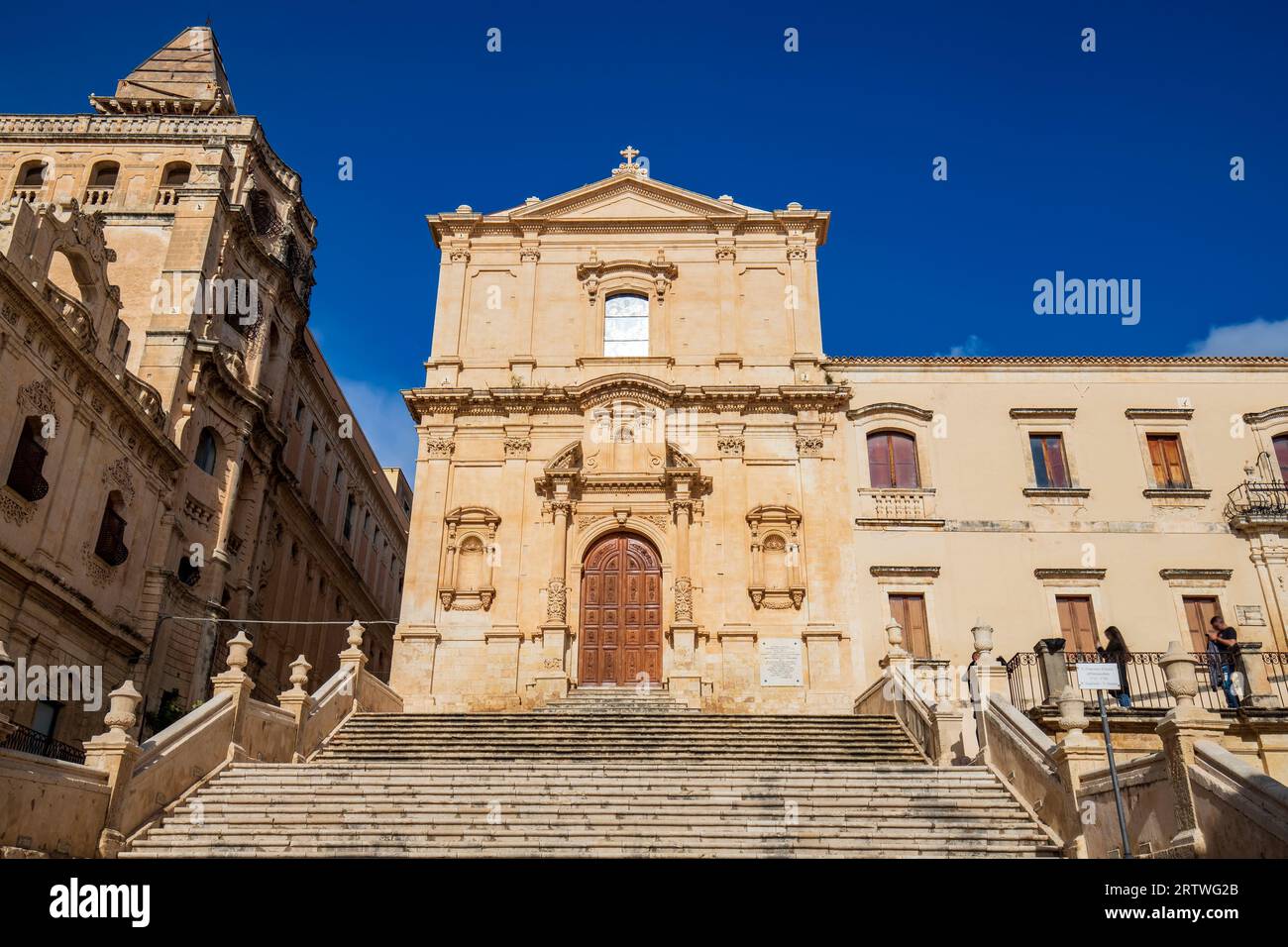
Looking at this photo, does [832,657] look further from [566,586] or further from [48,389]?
[48,389]

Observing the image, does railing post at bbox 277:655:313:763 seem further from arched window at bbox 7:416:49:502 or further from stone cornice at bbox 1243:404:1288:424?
stone cornice at bbox 1243:404:1288:424

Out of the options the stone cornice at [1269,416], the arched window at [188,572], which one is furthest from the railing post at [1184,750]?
the arched window at [188,572]

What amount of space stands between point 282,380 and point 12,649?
48.0 ft

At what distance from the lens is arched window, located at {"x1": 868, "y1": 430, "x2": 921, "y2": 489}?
24.3 metres

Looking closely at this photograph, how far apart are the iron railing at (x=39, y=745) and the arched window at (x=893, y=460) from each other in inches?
697

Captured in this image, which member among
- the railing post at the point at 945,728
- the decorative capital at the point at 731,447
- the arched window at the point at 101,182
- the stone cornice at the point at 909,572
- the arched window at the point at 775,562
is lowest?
the railing post at the point at 945,728

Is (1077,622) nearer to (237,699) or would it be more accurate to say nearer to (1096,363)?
(1096,363)

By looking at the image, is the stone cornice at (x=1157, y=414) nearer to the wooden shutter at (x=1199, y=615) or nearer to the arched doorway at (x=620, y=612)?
the wooden shutter at (x=1199, y=615)

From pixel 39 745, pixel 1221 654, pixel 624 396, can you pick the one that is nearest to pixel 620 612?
pixel 624 396

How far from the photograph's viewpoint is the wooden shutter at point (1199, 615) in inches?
875

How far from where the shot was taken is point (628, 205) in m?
28.2

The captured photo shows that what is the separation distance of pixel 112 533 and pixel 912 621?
1829 cm

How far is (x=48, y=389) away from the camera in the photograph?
67.9 ft
